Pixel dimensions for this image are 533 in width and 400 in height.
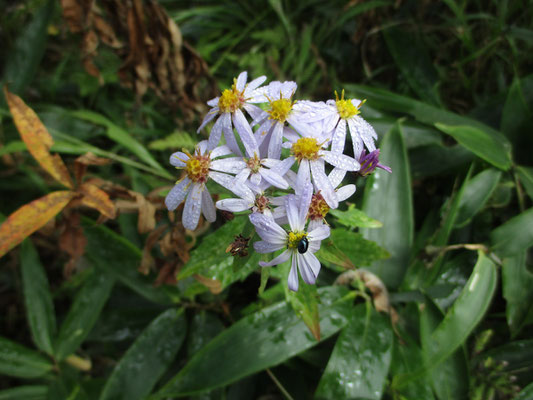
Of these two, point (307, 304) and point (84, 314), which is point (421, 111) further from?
point (84, 314)

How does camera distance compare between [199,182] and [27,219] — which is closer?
[199,182]

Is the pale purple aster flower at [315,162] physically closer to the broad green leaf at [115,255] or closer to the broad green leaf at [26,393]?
the broad green leaf at [115,255]

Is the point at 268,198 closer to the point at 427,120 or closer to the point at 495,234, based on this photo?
the point at 495,234

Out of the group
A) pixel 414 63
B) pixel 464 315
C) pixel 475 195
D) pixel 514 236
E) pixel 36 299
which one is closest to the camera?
pixel 464 315

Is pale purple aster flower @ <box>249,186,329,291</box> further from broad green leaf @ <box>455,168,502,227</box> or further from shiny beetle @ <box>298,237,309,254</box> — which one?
broad green leaf @ <box>455,168,502,227</box>

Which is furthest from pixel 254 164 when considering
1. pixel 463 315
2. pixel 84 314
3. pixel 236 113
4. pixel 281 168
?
pixel 84 314

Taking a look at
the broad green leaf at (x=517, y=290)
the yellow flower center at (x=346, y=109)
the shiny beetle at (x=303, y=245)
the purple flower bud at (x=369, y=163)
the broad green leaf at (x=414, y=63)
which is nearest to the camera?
the shiny beetle at (x=303, y=245)

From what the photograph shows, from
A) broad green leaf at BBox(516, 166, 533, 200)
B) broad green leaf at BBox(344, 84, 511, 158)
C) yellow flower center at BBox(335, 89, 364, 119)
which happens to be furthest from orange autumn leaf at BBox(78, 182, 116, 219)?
broad green leaf at BBox(516, 166, 533, 200)

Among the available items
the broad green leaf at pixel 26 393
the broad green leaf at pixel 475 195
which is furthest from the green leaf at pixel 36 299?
the broad green leaf at pixel 475 195
